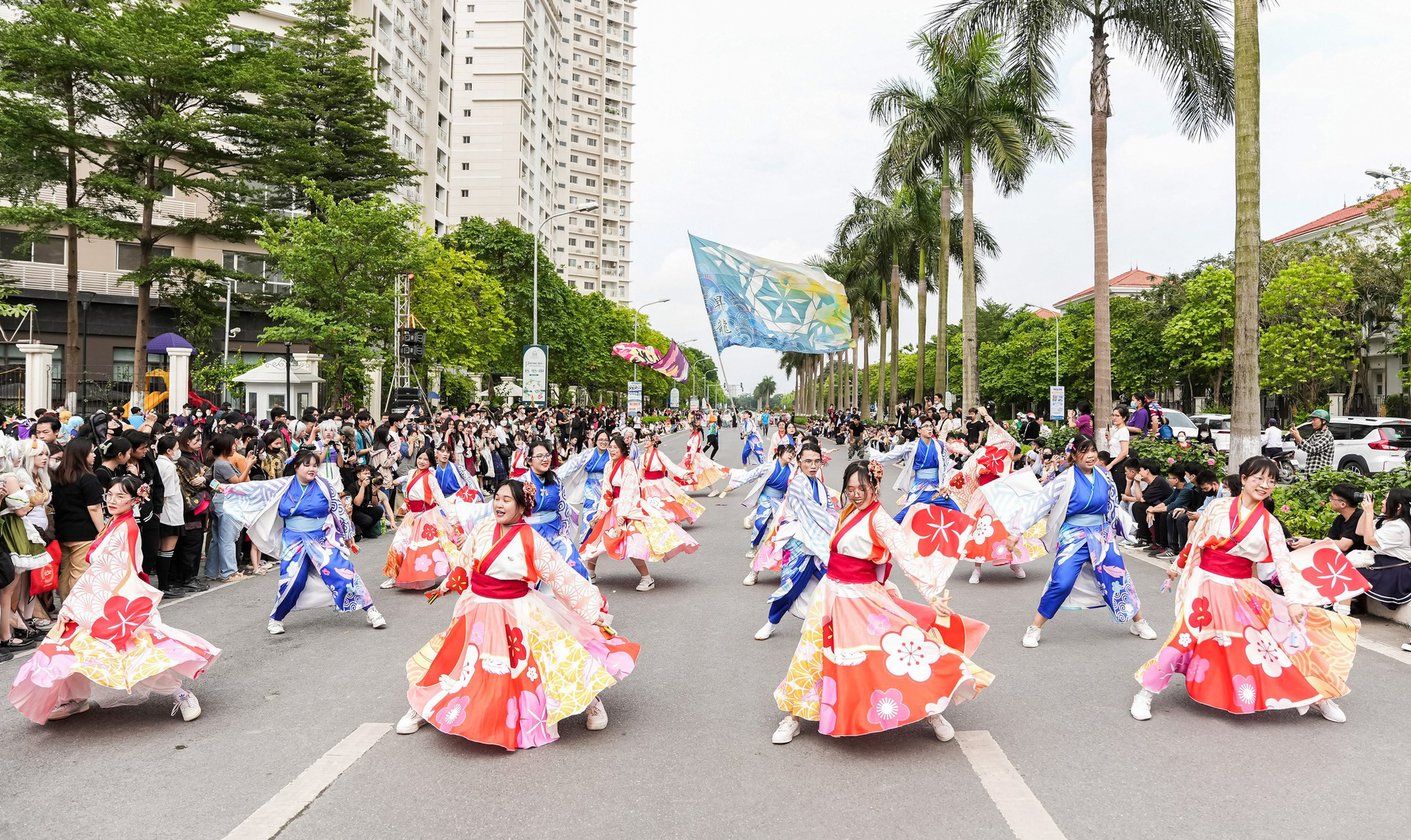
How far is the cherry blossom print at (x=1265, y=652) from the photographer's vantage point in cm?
544

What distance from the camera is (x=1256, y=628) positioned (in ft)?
18.0

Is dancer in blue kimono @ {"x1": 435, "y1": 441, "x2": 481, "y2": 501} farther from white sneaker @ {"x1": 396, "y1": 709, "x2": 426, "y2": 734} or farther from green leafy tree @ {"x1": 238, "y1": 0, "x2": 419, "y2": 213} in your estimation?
green leafy tree @ {"x1": 238, "y1": 0, "x2": 419, "y2": 213}

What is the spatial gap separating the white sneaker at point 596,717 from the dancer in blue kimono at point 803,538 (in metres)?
1.52

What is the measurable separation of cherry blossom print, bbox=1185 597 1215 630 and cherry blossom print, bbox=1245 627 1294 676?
20cm

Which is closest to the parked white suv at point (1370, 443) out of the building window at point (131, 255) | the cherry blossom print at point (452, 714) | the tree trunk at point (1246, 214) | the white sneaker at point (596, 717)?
the tree trunk at point (1246, 214)

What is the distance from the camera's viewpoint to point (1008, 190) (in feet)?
92.1

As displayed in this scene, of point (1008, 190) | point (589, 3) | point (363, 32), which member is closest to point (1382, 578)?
point (1008, 190)

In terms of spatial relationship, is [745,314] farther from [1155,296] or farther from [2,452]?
[1155,296]

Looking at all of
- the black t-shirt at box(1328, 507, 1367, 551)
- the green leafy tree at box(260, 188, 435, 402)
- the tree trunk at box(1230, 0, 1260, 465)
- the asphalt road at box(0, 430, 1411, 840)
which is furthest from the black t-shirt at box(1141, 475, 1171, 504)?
the green leafy tree at box(260, 188, 435, 402)

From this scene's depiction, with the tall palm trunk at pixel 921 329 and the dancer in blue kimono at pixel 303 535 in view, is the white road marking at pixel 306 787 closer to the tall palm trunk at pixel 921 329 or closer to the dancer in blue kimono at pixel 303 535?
the dancer in blue kimono at pixel 303 535

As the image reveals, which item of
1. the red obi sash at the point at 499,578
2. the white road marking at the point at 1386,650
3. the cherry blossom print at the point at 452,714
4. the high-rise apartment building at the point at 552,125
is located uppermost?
the high-rise apartment building at the point at 552,125

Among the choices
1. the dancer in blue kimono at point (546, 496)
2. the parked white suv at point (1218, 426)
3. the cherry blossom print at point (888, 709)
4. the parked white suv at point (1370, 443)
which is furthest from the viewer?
the parked white suv at point (1218, 426)

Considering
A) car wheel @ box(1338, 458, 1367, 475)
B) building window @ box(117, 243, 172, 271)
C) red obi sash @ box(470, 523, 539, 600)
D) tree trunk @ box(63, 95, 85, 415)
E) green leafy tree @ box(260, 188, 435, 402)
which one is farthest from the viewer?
building window @ box(117, 243, 172, 271)

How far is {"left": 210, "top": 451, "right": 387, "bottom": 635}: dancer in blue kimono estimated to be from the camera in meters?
7.96
